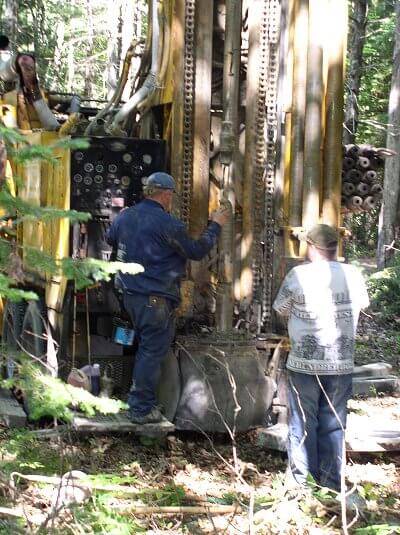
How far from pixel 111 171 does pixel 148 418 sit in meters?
2.06

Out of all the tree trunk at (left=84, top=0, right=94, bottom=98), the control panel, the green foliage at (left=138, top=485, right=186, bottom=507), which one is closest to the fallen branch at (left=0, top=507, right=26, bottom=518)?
the green foliage at (left=138, top=485, right=186, bottom=507)

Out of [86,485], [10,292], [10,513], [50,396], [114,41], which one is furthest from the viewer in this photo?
[114,41]

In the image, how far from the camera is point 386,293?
1648 centimetres

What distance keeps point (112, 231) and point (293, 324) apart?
73.4 inches

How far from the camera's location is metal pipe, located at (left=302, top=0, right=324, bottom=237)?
733cm

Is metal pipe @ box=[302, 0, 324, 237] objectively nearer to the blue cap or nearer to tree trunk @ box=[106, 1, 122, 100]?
the blue cap

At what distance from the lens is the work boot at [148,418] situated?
6.97 metres

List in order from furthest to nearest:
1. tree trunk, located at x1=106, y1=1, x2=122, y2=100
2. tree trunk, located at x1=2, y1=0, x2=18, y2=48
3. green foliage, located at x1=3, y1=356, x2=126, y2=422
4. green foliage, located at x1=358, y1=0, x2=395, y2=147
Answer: green foliage, located at x1=358, y1=0, x2=395, y2=147
tree trunk, located at x1=106, y1=1, x2=122, y2=100
tree trunk, located at x1=2, y1=0, x2=18, y2=48
green foliage, located at x1=3, y1=356, x2=126, y2=422

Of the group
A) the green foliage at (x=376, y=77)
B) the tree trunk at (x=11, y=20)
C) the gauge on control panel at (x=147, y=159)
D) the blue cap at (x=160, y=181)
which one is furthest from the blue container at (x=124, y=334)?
the green foliage at (x=376, y=77)

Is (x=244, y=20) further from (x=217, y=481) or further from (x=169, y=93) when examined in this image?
(x=217, y=481)

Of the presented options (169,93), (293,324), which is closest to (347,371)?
(293,324)

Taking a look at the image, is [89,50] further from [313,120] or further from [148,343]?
[148,343]

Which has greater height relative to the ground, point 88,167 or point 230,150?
point 230,150

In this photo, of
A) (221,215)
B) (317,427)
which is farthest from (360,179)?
(317,427)
